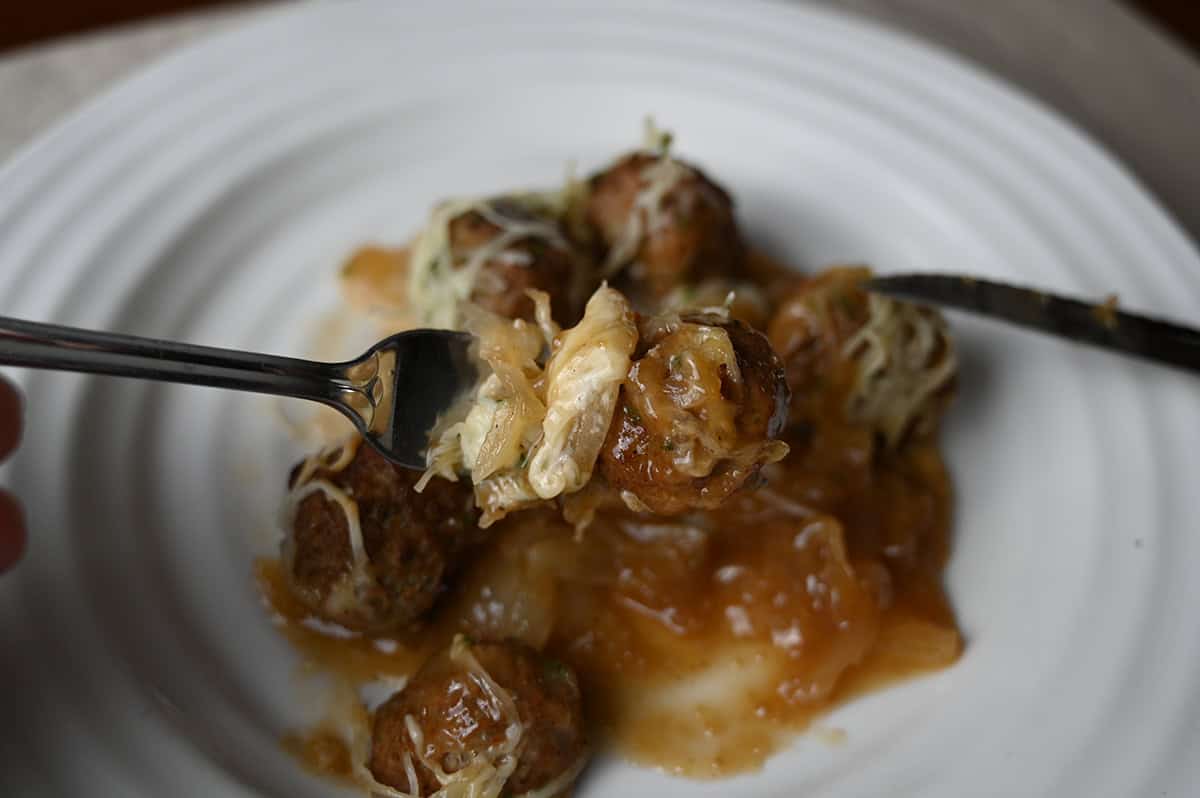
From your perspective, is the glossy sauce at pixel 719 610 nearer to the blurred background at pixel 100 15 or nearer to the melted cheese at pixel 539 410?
the melted cheese at pixel 539 410

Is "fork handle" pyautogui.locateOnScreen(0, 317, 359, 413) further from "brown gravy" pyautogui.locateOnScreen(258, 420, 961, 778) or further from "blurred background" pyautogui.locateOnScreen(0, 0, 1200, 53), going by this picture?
"blurred background" pyautogui.locateOnScreen(0, 0, 1200, 53)

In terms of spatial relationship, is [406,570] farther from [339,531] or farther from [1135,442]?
[1135,442]

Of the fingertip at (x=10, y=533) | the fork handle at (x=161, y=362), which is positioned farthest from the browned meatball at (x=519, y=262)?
the fingertip at (x=10, y=533)

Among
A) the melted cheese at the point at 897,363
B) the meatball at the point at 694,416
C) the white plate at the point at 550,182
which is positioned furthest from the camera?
the melted cheese at the point at 897,363

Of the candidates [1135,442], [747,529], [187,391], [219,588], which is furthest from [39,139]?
[1135,442]

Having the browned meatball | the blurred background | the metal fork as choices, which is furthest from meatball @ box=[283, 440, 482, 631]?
the blurred background

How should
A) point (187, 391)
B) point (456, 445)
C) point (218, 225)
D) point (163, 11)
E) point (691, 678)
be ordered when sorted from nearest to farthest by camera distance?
point (456, 445) < point (691, 678) < point (187, 391) < point (218, 225) < point (163, 11)

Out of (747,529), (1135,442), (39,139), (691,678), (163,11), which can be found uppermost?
(163,11)
